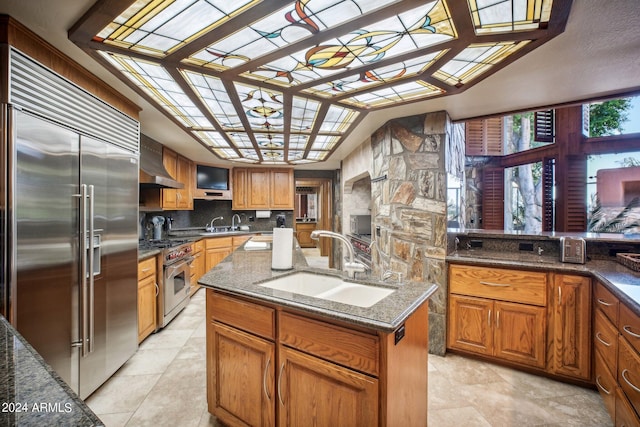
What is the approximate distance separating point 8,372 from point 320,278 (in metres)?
1.35

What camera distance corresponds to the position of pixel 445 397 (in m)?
1.93

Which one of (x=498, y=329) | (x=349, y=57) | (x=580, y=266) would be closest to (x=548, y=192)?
(x=580, y=266)

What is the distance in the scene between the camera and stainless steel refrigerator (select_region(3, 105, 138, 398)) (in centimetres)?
137

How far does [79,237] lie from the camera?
1714 mm

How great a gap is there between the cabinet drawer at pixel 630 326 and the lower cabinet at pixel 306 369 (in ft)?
3.39

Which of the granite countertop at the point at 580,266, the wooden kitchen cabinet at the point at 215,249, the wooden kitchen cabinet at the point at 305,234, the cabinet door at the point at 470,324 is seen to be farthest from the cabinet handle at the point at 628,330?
the wooden kitchen cabinet at the point at 305,234

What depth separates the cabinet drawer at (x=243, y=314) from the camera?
1.36 metres

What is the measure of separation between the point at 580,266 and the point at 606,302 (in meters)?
0.46

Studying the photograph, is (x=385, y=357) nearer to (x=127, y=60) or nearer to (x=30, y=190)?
(x=30, y=190)

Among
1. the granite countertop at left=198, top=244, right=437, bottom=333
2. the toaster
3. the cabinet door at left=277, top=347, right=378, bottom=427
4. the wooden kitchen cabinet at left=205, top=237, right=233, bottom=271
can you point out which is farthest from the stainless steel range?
the toaster

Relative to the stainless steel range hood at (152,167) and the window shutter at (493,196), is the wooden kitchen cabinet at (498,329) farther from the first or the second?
the window shutter at (493,196)

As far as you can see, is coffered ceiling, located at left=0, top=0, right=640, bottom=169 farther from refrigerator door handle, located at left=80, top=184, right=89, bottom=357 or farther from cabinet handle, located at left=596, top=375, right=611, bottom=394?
cabinet handle, located at left=596, top=375, right=611, bottom=394

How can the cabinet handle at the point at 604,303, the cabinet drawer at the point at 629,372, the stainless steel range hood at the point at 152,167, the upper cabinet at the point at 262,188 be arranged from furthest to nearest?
the upper cabinet at the point at 262,188 → the stainless steel range hood at the point at 152,167 → the cabinet handle at the point at 604,303 → the cabinet drawer at the point at 629,372

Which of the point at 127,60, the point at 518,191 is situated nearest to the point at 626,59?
the point at 127,60
